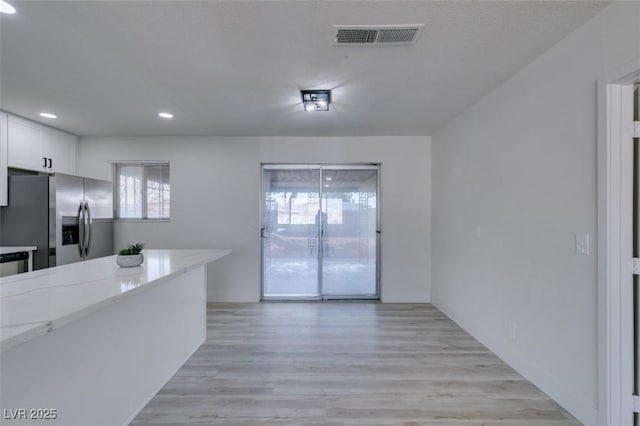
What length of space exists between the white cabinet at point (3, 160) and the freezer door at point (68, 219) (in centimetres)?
Answer: 50

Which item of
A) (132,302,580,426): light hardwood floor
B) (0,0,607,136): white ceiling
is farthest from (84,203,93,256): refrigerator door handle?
(132,302,580,426): light hardwood floor

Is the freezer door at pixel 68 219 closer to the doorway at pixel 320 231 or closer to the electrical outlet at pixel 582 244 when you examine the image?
the doorway at pixel 320 231

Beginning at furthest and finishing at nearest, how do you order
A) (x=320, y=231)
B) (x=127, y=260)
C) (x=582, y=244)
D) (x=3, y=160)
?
(x=320, y=231) → (x=3, y=160) → (x=127, y=260) → (x=582, y=244)

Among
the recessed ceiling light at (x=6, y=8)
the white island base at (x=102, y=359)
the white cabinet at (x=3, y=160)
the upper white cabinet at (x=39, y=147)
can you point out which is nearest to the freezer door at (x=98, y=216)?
the upper white cabinet at (x=39, y=147)

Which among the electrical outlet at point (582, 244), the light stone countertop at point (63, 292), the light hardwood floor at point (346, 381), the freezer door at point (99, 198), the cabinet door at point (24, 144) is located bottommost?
the light hardwood floor at point (346, 381)

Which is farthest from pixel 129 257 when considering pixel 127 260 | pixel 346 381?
pixel 346 381

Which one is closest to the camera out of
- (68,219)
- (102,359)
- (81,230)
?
(102,359)

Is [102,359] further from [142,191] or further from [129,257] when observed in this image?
[142,191]

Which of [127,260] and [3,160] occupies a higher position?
[3,160]

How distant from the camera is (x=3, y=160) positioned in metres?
3.17

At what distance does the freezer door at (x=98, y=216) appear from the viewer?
3.67 metres

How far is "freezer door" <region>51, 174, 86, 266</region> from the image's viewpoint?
10.6ft

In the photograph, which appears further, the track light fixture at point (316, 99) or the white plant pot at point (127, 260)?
the track light fixture at point (316, 99)

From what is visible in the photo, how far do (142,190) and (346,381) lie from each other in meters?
3.96
